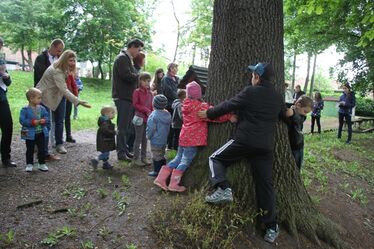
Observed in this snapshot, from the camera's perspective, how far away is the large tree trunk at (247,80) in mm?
4285

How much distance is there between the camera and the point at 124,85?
5.68 metres

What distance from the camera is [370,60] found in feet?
54.5

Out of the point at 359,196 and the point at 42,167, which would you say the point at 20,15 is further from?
the point at 359,196

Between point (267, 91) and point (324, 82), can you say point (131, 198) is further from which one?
point (324, 82)

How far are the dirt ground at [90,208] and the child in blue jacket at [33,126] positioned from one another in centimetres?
22

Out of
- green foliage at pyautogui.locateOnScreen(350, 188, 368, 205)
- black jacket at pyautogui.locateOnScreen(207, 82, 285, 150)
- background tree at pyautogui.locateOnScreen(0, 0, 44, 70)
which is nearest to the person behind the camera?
black jacket at pyautogui.locateOnScreen(207, 82, 285, 150)

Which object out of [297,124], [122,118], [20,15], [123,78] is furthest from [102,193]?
[20,15]

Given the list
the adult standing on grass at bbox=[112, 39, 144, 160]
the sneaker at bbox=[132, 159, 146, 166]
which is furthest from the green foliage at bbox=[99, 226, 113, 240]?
the adult standing on grass at bbox=[112, 39, 144, 160]

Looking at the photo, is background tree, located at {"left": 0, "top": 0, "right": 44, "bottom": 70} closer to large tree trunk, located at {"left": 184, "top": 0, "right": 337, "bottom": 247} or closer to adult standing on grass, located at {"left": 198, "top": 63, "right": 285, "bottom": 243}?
large tree trunk, located at {"left": 184, "top": 0, "right": 337, "bottom": 247}

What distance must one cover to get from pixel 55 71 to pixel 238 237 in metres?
4.17

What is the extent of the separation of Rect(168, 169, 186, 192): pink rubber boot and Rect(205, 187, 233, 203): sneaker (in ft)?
2.03

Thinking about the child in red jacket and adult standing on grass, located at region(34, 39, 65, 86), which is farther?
adult standing on grass, located at region(34, 39, 65, 86)

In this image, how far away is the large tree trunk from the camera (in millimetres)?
4285

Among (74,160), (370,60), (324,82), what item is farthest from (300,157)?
(324,82)
